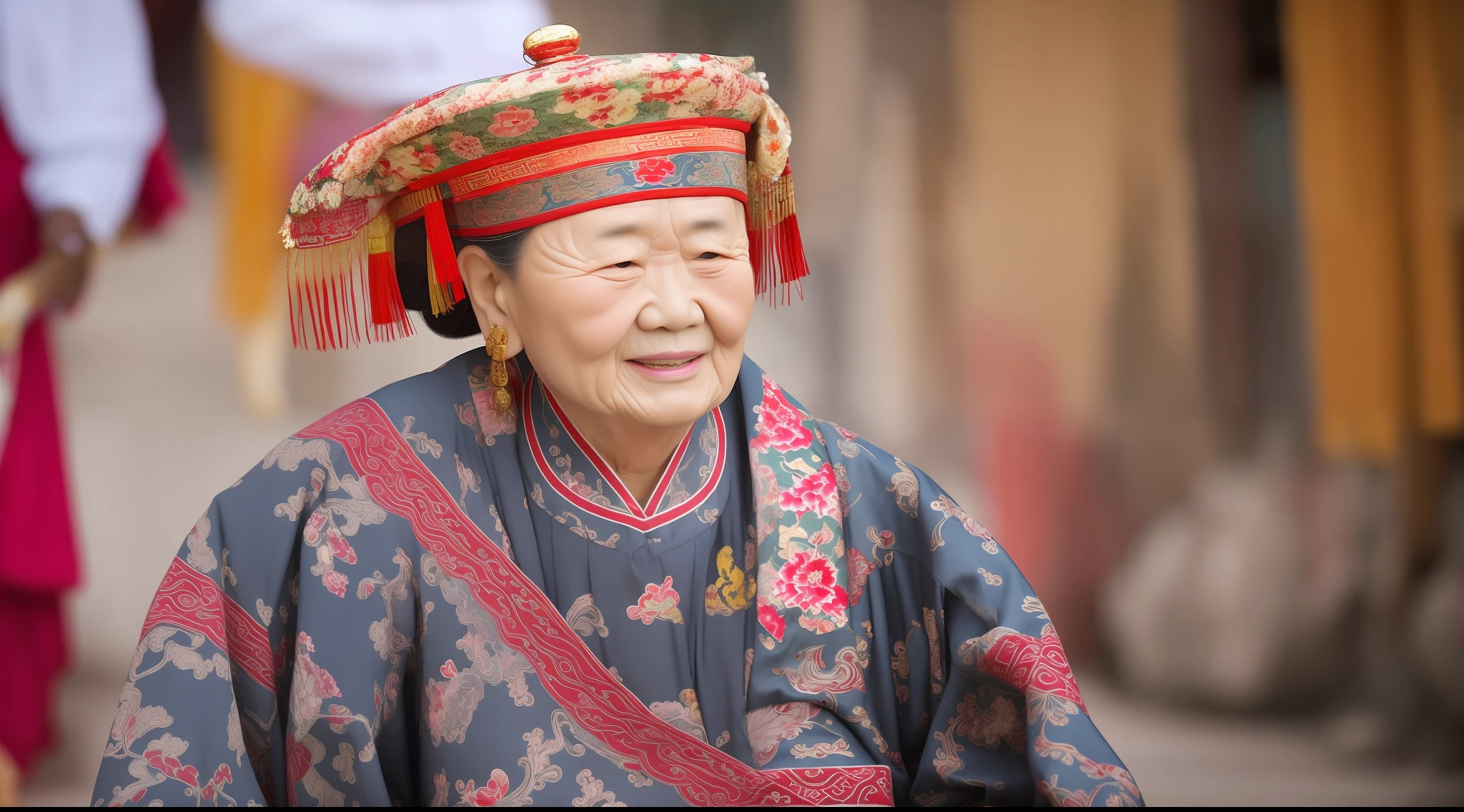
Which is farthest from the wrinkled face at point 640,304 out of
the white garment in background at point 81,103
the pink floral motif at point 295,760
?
the white garment in background at point 81,103

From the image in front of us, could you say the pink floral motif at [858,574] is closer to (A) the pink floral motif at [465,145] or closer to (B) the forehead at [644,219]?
(B) the forehead at [644,219]

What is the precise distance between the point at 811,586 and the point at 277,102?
9.63ft

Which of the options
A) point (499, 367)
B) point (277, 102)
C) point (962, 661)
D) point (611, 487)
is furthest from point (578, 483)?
point (277, 102)

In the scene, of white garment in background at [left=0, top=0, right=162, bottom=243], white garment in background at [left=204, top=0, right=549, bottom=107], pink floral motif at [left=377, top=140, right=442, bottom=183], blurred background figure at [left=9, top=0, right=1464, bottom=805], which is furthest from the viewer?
blurred background figure at [left=9, top=0, right=1464, bottom=805]

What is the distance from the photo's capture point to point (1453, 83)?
3922 millimetres

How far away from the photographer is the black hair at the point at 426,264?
144 cm

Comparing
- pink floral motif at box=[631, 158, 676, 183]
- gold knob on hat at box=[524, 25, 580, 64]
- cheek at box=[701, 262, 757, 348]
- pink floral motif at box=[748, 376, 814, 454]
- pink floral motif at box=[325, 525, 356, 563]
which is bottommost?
pink floral motif at box=[325, 525, 356, 563]

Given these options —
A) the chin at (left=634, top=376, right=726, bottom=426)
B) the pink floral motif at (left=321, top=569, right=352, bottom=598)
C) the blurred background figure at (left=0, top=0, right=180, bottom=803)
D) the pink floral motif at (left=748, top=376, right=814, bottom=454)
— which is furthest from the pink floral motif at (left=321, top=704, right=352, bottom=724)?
the blurred background figure at (left=0, top=0, right=180, bottom=803)

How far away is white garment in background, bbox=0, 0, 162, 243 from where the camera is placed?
319 cm

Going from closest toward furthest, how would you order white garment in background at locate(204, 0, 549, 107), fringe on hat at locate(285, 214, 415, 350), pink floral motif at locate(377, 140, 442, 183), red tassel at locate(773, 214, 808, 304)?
1. pink floral motif at locate(377, 140, 442, 183)
2. fringe on hat at locate(285, 214, 415, 350)
3. red tassel at locate(773, 214, 808, 304)
4. white garment in background at locate(204, 0, 549, 107)

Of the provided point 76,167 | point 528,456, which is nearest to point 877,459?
point 528,456

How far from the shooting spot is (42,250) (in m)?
3.32

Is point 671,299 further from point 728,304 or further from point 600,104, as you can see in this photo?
point 600,104

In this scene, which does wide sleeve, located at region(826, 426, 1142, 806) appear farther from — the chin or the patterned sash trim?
the patterned sash trim
